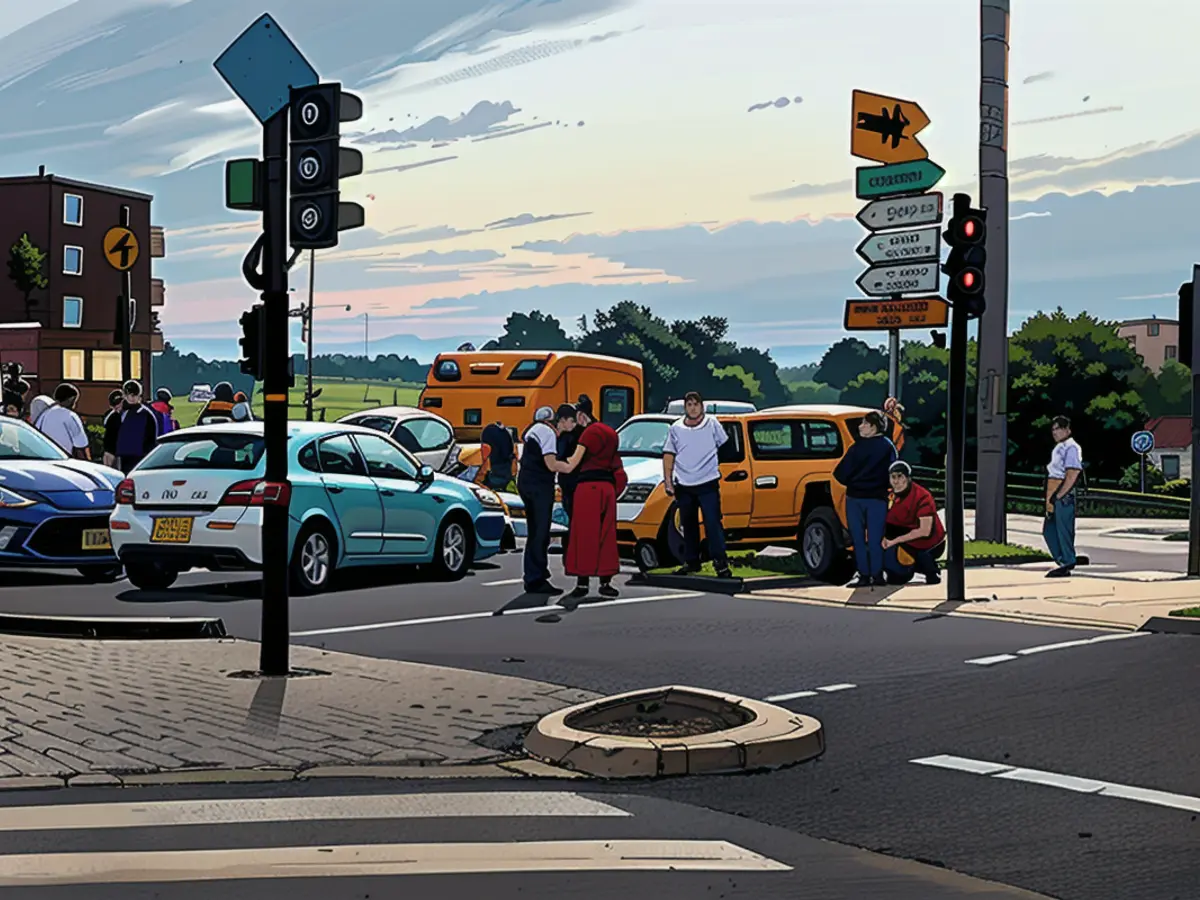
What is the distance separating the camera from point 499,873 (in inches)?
217

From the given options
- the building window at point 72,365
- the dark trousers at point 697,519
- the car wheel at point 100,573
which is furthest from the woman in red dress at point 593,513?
the building window at point 72,365

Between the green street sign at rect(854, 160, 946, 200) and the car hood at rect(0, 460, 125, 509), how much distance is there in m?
8.99

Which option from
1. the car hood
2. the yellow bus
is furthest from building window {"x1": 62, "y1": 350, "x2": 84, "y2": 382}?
the car hood

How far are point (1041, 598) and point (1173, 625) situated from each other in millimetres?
2390

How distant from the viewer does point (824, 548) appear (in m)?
17.5

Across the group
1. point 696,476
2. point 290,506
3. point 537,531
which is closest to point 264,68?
point 290,506

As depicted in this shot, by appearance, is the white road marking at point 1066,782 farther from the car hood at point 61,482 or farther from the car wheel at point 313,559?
the car hood at point 61,482

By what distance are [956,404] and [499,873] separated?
1044 centimetres

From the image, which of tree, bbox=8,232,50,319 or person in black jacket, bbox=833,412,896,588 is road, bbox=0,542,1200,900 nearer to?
person in black jacket, bbox=833,412,896,588

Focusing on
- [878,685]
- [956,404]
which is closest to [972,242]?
[956,404]

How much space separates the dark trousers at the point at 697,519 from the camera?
53.6 ft

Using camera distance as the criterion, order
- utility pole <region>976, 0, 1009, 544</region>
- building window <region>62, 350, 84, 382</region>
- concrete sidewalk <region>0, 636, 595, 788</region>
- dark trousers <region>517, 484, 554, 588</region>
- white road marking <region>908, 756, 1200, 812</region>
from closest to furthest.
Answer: white road marking <region>908, 756, 1200, 812</region>, concrete sidewalk <region>0, 636, 595, 788</region>, dark trousers <region>517, 484, 554, 588</region>, utility pole <region>976, 0, 1009, 544</region>, building window <region>62, 350, 84, 382</region>

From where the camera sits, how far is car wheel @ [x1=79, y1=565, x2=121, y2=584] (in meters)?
16.1

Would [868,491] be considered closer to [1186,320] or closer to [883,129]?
[1186,320]
